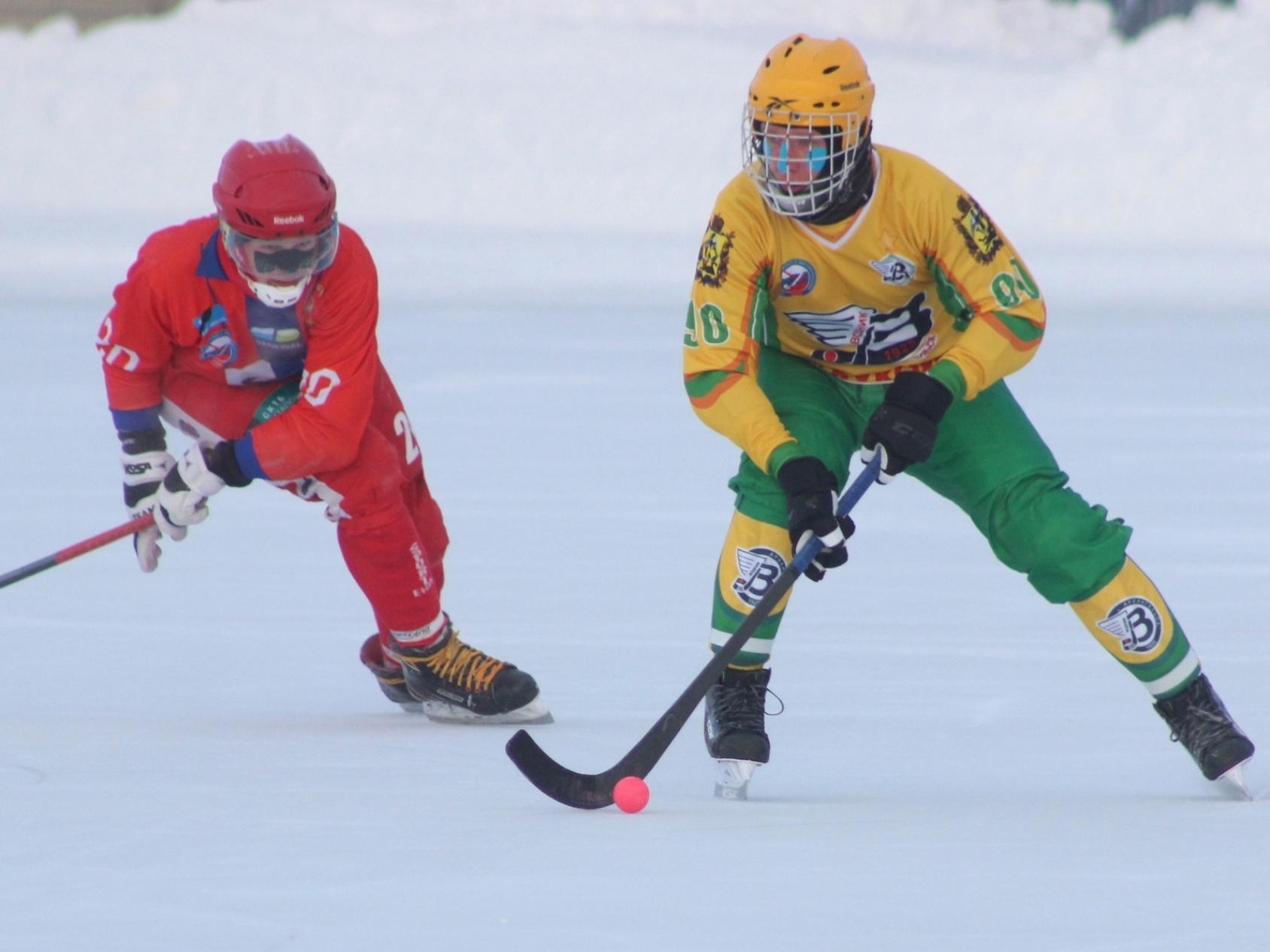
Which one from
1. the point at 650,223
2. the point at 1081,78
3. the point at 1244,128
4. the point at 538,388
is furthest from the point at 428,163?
the point at 538,388

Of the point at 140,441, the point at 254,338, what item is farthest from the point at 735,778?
the point at 140,441

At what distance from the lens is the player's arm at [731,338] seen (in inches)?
123

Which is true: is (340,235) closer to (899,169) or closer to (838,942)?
(899,169)

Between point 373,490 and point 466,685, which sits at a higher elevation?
point 373,490

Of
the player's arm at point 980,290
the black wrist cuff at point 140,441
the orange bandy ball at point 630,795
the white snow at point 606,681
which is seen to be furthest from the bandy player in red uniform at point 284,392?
the player's arm at point 980,290

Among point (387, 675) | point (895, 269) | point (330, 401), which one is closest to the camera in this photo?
point (895, 269)

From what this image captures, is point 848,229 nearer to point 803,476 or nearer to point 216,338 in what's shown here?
point 803,476

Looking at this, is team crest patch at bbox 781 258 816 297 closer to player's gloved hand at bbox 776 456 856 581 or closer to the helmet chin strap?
player's gloved hand at bbox 776 456 856 581

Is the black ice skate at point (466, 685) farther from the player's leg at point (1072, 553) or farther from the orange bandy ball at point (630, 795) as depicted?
the player's leg at point (1072, 553)

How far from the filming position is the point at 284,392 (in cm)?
379

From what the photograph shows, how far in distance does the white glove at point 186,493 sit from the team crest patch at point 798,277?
1065mm

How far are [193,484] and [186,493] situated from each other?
28 mm

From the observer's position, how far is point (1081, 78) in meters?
17.8

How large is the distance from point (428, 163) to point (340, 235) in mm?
14986
